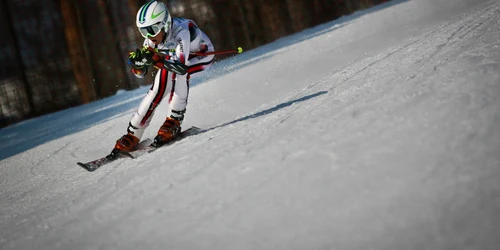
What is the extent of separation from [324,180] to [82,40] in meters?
11.1

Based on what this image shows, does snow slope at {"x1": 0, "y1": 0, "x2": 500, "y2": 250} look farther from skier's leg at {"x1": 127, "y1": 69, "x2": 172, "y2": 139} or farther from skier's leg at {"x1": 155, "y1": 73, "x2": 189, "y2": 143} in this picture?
skier's leg at {"x1": 127, "y1": 69, "x2": 172, "y2": 139}

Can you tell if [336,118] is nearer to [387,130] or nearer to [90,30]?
[387,130]

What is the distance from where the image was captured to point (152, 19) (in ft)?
14.3

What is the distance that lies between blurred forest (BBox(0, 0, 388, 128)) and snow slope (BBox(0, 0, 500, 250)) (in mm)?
7589

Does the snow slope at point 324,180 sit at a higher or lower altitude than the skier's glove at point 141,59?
lower

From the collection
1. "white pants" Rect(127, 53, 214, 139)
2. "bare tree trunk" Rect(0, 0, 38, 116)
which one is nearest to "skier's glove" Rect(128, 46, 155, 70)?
"white pants" Rect(127, 53, 214, 139)

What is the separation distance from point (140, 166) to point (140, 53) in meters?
1.26

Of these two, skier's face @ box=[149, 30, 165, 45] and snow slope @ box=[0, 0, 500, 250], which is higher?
skier's face @ box=[149, 30, 165, 45]

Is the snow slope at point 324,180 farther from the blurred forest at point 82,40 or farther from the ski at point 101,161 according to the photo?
the blurred forest at point 82,40

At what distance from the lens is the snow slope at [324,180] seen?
174cm

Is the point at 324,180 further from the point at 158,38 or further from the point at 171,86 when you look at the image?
the point at 158,38

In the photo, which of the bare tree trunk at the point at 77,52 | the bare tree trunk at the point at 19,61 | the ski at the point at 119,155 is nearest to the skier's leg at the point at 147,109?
the ski at the point at 119,155

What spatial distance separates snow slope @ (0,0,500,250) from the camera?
1739mm

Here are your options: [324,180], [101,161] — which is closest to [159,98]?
[101,161]
